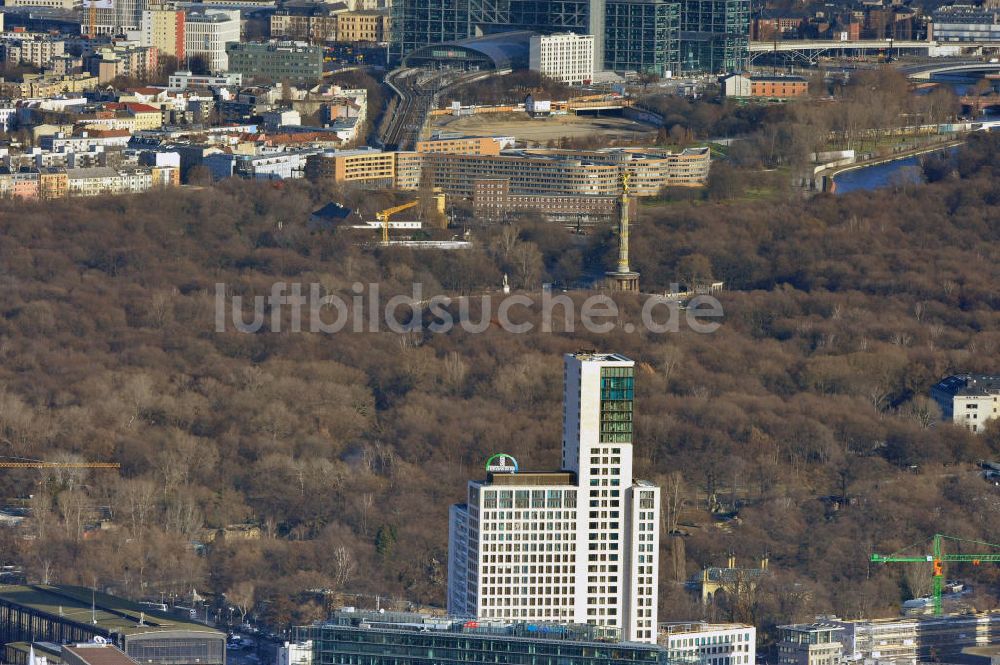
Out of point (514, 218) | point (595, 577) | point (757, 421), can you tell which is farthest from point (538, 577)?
point (514, 218)

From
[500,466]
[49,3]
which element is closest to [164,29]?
[49,3]

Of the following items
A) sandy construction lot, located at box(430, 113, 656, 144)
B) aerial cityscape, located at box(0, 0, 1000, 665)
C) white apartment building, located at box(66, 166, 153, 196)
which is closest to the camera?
aerial cityscape, located at box(0, 0, 1000, 665)

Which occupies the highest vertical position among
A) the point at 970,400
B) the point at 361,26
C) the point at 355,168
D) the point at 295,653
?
the point at 361,26

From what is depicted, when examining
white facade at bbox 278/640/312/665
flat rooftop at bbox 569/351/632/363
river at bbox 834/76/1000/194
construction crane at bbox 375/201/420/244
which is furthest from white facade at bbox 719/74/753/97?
flat rooftop at bbox 569/351/632/363

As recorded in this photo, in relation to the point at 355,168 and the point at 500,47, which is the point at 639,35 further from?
the point at 355,168

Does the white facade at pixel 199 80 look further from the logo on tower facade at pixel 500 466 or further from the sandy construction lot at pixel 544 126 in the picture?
the logo on tower facade at pixel 500 466

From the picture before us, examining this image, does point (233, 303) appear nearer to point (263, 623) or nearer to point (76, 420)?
point (76, 420)

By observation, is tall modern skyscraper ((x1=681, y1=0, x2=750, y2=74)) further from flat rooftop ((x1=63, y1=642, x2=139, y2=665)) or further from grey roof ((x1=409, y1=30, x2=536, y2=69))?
flat rooftop ((x1=63, y1=642, x2=139, y2=665))
